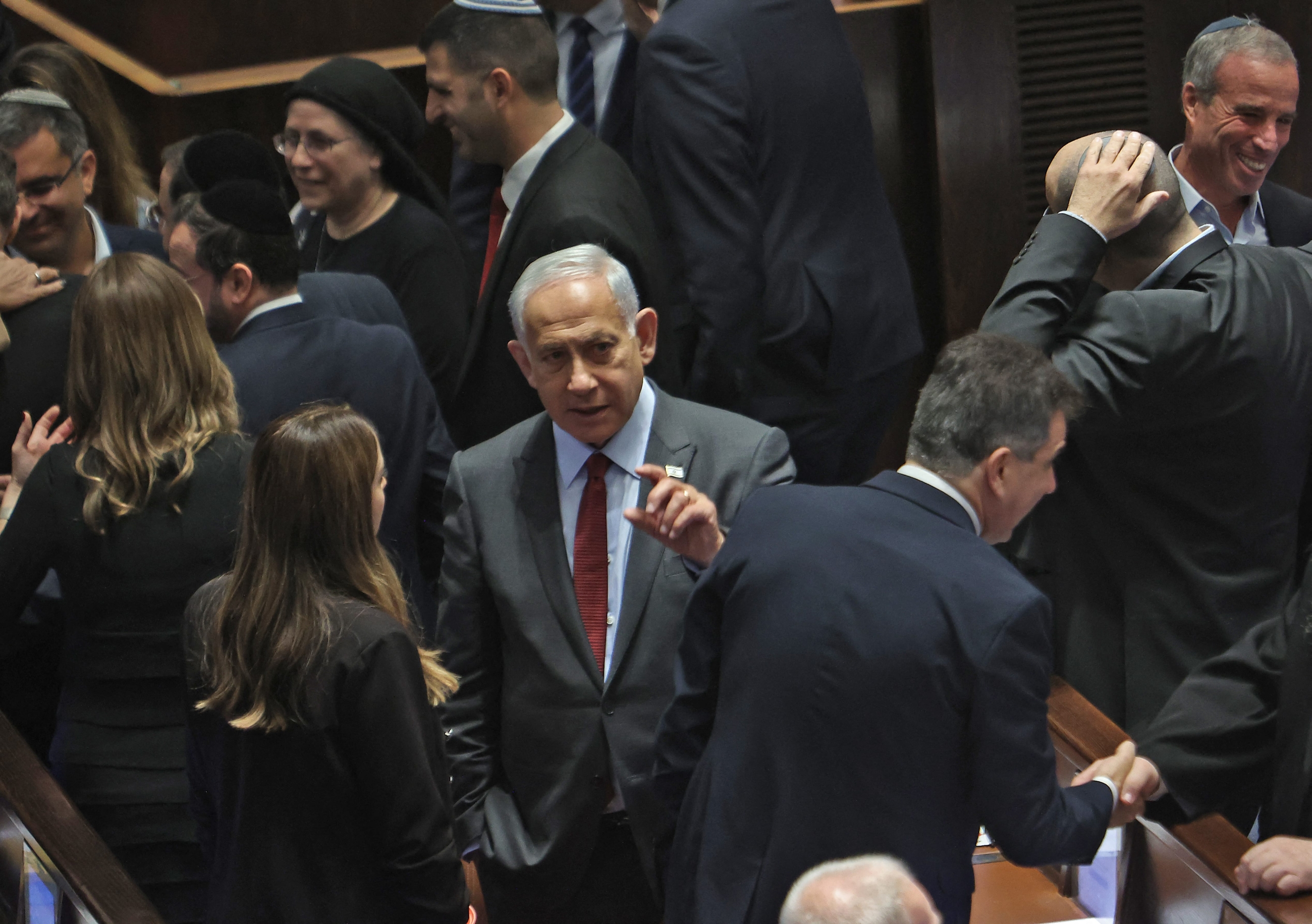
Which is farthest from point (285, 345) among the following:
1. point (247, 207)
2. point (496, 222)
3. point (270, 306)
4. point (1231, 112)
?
point (1231, 112)

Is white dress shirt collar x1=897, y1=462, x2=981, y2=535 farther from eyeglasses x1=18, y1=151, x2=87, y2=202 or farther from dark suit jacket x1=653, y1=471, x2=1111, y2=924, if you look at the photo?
eyeglasses x1=18, y1=151, x2=87, y2=202

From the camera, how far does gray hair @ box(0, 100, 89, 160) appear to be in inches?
143

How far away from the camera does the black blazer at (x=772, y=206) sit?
350 cm

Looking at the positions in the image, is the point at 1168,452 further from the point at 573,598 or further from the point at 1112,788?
the point at 573,598

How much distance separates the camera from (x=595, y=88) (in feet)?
14.4

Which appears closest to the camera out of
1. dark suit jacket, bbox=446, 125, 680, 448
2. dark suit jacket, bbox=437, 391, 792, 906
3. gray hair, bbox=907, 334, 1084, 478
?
gray hair, bbox=907, 334, 1084, 478

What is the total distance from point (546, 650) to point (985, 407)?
0.85 m

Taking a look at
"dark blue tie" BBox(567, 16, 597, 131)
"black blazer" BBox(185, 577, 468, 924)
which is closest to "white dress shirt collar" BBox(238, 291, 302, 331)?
"black blazer" BBox(185, 577, 468, 924)

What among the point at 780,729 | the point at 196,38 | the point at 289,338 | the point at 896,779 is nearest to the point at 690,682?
the point at 780,729

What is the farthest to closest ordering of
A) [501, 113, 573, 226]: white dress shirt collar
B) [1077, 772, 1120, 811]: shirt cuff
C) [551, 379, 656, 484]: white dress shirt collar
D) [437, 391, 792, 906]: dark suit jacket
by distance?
[501, 113, 573, 226]: white dress shirt collar
[551, 379, 656, 484]: white dress shirt collar
[437, 391, 792, 906]: dark suit jacket
[1077, 772, 1120, 811]: shirt cuff

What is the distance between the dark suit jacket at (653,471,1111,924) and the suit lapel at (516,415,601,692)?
0.42 meters

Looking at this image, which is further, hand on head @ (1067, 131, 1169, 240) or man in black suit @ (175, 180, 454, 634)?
man in black suit @ (175, 180, 454, 634)

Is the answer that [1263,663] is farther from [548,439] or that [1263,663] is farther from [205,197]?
[205,197]

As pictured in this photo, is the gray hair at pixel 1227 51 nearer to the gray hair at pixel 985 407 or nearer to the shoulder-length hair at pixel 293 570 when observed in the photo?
the gray hair at pixel 985 407
